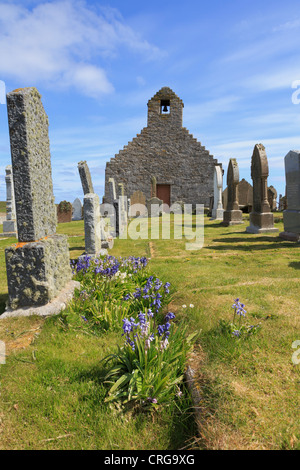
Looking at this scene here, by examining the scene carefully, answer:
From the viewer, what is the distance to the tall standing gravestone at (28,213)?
351 cm

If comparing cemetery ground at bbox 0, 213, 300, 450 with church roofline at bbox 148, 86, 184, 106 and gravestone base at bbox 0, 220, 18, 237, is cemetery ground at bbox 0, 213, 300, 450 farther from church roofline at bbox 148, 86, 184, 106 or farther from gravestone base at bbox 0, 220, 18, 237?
church roofline at bbox 148, 86, 184, 106

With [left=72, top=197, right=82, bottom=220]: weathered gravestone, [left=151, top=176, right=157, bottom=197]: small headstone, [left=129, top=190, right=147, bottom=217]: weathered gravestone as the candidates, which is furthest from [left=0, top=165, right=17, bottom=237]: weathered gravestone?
[left=151, top=176, right=157, bottom=197]: small headstone

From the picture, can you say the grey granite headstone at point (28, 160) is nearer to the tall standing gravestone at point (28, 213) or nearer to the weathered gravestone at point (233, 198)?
the tall standing gravestone at point (28, 213)

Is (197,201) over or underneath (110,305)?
over

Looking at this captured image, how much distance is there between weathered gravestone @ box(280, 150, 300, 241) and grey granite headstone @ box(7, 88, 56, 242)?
23.6ft

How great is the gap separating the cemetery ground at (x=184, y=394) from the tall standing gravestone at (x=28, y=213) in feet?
1.29

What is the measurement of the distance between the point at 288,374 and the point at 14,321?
2966 millimetres

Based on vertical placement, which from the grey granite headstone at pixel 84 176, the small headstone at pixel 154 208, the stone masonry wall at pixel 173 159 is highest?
the stone masonry wall at pixel 173 159

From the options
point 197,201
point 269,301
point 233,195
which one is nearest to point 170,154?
point 197,201

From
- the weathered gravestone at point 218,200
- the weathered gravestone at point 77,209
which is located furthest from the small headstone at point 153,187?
the weathered gravestone at point 218,200

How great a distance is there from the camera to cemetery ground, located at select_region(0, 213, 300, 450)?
1.91 m

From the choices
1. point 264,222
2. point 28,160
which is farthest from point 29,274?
point 264,222
